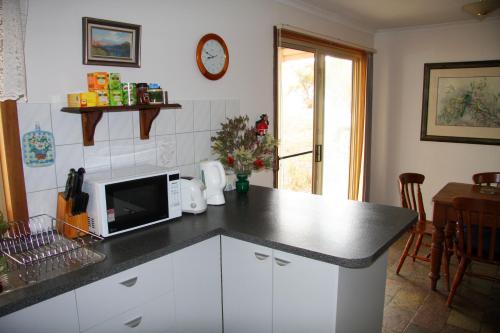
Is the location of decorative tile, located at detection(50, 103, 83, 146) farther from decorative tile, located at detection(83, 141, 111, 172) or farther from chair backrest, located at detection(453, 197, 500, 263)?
chair backrest, located at detection(453, 197, 500, 263)

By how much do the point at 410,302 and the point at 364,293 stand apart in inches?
53.8

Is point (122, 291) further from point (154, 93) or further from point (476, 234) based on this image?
point (476, 234)

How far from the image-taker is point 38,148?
5.98 feet

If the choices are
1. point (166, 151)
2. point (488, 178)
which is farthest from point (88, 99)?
point (488, 178)

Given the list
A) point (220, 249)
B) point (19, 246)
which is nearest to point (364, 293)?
point (220, 249)

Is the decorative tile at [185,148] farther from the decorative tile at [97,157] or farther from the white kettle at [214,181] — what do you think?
the decorative tile at [97,157]

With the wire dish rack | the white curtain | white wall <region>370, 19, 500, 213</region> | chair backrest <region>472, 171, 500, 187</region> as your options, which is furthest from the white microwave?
white wall <region>370, 19, 500, 213</region>

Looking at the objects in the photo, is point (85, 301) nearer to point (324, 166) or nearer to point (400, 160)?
point (324, 166)

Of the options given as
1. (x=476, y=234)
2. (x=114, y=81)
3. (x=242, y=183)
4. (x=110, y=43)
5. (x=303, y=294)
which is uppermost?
(x=110, y=43)

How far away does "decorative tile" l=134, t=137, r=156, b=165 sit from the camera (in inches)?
89.3

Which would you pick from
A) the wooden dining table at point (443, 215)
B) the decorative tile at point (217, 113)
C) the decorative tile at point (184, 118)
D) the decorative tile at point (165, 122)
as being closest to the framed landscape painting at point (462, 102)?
the wooden dining table at point (443, 215)

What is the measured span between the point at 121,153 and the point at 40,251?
701 mm

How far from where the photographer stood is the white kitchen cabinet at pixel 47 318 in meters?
1.29

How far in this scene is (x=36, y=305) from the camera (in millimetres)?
1340
